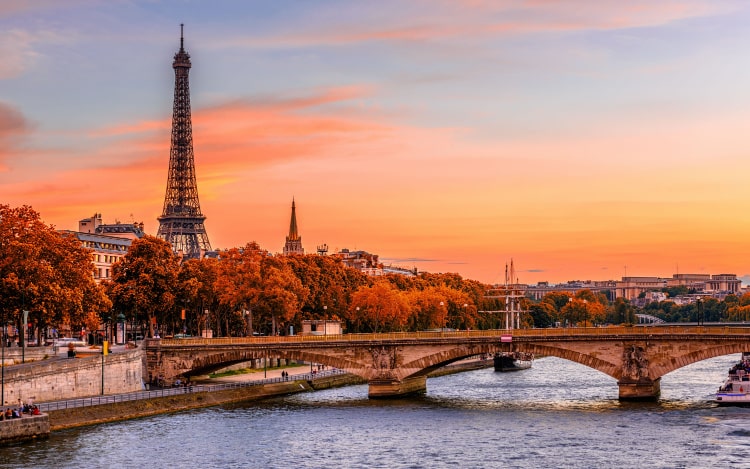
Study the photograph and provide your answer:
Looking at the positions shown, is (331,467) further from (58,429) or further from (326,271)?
(326,271)

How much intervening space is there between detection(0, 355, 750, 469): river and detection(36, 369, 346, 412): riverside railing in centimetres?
361

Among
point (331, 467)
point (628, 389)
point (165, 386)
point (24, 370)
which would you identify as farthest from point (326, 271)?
point (331, 467)

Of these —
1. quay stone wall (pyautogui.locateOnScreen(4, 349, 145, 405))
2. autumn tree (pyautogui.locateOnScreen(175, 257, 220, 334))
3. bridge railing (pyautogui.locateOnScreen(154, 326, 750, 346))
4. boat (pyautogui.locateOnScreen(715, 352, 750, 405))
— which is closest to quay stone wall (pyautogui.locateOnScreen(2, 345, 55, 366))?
quay stone wall (pyautogui.locateOnScreen(4, 349, 145, 405))

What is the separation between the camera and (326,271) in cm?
16588

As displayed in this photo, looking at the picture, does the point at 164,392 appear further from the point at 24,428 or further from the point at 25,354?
the point at 24,428

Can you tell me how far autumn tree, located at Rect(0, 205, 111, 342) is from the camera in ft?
326

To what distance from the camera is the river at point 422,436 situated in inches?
2749

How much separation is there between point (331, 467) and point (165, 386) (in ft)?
143

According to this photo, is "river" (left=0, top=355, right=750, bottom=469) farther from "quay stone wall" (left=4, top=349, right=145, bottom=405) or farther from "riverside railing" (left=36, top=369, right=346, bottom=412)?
"quay stone wall" (left=4, top=349, right=145, bottom=405)

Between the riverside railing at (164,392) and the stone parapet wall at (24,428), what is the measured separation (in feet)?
16.7

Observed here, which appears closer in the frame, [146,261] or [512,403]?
[512,403]

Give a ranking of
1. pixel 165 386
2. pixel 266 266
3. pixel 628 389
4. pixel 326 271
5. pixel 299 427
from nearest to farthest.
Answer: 1. pixel 299 427
2. pixel 628 389
3. pixel 165 386
4. pixel 266 266
5. pixel 326 271

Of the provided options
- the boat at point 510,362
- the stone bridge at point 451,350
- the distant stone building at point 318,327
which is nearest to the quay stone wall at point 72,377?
the stone bridge at point 451,350

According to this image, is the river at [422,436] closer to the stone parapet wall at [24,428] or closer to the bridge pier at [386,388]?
the stone parapet wall at [24,428]
